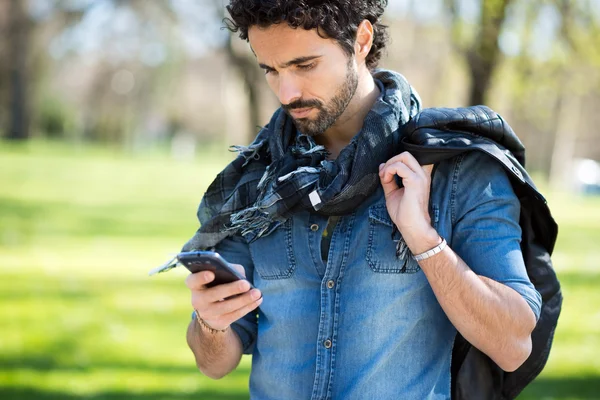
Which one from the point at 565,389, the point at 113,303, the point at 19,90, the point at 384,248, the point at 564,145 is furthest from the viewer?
the point at 564,145

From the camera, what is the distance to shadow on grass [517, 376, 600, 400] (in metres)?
5.92

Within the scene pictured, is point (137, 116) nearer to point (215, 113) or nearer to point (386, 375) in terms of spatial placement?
point (215, 113)

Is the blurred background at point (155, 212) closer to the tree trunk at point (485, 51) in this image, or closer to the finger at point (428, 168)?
the tree trunk at point (485, 51)

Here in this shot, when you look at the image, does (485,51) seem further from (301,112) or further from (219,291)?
(219,291)

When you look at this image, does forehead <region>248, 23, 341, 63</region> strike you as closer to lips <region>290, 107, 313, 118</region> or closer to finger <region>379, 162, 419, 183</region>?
lips <region>290, 107, 313, 118</region>

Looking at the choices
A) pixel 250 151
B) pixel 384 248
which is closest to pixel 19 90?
pixel 250 151

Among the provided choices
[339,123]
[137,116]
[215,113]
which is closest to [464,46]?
[339,123]

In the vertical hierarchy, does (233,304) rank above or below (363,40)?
below

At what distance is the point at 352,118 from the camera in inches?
98.2

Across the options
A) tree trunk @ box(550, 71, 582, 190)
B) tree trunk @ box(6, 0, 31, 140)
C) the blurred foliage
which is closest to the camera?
the blurred foliage

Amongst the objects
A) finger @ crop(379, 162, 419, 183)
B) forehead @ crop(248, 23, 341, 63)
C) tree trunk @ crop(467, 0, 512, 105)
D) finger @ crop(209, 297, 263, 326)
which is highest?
tree trunk @ crop(467, 0, 512, 105)

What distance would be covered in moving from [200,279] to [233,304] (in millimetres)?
122

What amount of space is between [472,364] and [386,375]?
0.89ft

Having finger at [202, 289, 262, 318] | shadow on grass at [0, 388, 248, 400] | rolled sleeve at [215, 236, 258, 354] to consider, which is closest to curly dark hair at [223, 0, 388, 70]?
rolled sleeve at [215, 236, 258, 354]
